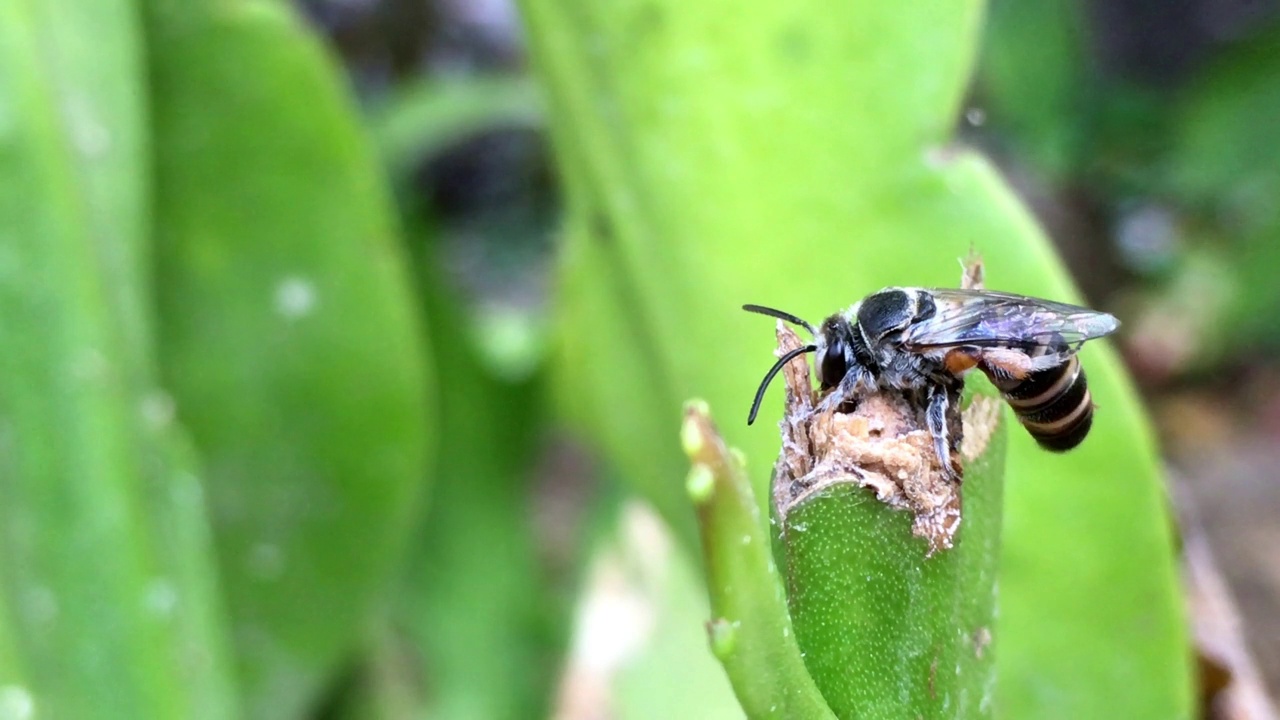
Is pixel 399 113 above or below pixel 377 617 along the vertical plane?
above

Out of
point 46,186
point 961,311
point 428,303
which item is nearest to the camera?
point 961,311

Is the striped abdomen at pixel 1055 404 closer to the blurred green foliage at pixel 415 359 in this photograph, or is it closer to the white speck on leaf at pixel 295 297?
the blurred green foliage at pixel 415 359

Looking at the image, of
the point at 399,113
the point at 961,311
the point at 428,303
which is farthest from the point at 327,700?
the point at 961,311

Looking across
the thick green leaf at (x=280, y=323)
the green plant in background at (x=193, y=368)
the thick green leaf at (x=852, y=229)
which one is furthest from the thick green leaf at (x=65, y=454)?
the thick green leaf at (x=852, y=229)

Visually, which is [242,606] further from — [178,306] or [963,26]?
[963,26]

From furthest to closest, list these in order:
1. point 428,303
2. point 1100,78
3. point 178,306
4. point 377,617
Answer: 1. point 1100,78
2. point 428,303
3. point 377,617
4. point 178,306

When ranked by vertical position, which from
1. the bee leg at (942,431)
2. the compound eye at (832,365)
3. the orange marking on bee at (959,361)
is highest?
the bee leg at (942,431)

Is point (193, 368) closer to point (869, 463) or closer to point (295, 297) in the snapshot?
point (295, 297)
